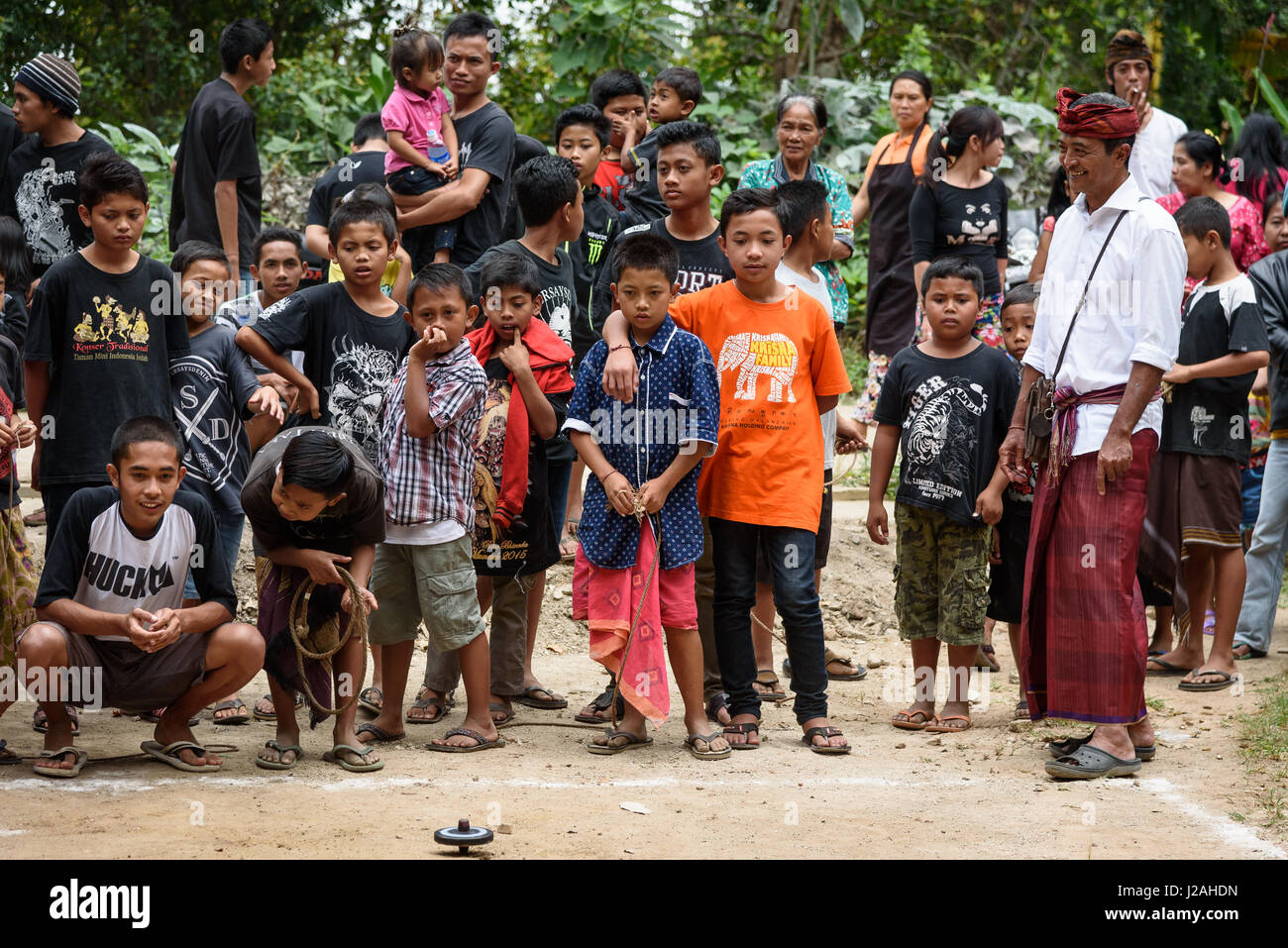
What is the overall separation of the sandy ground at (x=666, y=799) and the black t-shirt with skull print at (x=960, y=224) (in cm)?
284

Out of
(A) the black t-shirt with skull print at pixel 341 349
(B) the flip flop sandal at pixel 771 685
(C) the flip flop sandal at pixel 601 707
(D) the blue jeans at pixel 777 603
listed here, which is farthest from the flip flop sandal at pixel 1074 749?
(A) the black t-shirt with skull print at pixel 341 349

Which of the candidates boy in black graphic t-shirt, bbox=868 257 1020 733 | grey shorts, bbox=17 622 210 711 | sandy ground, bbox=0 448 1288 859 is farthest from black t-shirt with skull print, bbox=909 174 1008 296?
grey shorts, bbox=17 622 210 711

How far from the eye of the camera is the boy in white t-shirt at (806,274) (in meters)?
5.91

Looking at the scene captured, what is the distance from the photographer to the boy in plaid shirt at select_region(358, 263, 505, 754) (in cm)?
510

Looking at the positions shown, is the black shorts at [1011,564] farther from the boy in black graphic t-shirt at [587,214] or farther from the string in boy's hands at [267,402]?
the string in boy's hands at [267,402]

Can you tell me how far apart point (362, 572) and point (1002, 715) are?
2.80m

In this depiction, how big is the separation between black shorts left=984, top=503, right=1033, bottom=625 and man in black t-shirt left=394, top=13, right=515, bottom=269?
275 centimetres

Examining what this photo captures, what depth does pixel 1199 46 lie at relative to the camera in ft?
45.7

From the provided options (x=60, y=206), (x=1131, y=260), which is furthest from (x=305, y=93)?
(x=1131, y=260)

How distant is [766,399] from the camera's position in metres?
5.36

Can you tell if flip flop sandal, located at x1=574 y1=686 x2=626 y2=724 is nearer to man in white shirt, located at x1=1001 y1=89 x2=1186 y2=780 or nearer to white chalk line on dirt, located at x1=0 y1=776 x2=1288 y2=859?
white chalk line on dirt, located at x1=0 y1=776 x2=1288 y2=859

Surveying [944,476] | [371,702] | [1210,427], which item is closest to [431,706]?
[371,702]

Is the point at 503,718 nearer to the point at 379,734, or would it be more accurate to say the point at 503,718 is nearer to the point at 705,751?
the point at 379,734

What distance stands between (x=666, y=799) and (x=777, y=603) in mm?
1063
